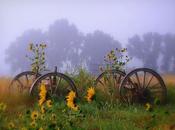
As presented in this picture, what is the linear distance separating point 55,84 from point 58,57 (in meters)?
0.63

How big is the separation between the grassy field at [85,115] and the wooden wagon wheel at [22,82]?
10cm

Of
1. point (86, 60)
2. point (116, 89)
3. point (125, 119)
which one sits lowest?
point (125, 119)

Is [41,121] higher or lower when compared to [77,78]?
lower

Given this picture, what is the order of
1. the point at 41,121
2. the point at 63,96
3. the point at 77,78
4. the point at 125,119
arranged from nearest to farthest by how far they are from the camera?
the point at 41,121, the point at 125,119, the point at 63,96, the point at 77,78

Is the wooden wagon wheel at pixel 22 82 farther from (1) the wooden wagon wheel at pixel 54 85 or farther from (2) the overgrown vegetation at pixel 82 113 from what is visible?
(1) the wooden wagon wheel at pixel 54 85

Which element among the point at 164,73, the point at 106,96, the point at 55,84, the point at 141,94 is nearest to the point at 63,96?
the point at 55,84

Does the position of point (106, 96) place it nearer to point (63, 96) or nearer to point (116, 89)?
point (116, 89)

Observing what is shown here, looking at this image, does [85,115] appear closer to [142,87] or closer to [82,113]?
[82,113]

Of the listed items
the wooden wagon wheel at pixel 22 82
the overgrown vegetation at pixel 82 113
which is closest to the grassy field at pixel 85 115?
the overgrown vegetation at pixel 82 113

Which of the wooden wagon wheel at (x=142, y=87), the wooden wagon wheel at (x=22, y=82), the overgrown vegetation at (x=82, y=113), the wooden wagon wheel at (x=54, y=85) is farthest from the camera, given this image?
the wooden wagon wheel at (x=22, y=82)

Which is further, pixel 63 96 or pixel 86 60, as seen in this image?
pixel 86 60

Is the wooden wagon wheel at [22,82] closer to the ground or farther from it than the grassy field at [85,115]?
farther from it

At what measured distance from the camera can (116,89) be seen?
5418mm

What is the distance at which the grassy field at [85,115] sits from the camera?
304 cm
